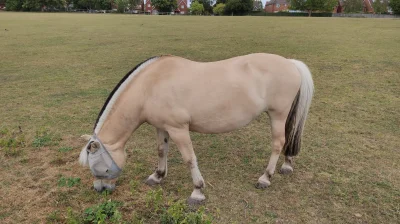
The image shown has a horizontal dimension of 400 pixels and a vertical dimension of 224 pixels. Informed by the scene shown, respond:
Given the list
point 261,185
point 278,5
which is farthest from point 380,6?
point 261,185

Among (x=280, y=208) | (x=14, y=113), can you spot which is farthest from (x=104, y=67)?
(x=280, y=208)

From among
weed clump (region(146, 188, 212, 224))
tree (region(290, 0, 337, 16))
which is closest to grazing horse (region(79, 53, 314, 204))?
weed clump (region(146, 188, 212, 224))

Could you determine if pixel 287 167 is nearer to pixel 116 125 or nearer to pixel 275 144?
pixel 275 144

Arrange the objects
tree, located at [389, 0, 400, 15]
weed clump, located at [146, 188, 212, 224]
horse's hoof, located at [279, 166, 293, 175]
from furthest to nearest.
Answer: tree, located at [389, 0, 400, 15], horse's hoof, located at [279, 166, 293, 175], weed clump, located at [146, 188, 212, 224]

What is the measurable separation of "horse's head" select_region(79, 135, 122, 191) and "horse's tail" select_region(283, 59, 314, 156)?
220 centimetres

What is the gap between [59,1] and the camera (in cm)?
7588

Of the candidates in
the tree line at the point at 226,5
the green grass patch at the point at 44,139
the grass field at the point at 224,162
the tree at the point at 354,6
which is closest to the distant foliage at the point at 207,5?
the tree line at the point at 226,5

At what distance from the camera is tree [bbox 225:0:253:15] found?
72.2 meters

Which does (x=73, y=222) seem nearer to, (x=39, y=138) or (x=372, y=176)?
(x=39, y=138)

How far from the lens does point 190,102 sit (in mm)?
3369

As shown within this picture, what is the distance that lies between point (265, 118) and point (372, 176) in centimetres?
247

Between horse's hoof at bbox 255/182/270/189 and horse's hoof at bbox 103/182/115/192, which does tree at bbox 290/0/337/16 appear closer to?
horse's hoof at bbox 255/182/270/189

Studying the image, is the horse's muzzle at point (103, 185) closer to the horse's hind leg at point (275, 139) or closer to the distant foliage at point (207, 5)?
the horse's hind leg at point (275, 139)

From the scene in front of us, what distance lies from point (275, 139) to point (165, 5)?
86.0m
